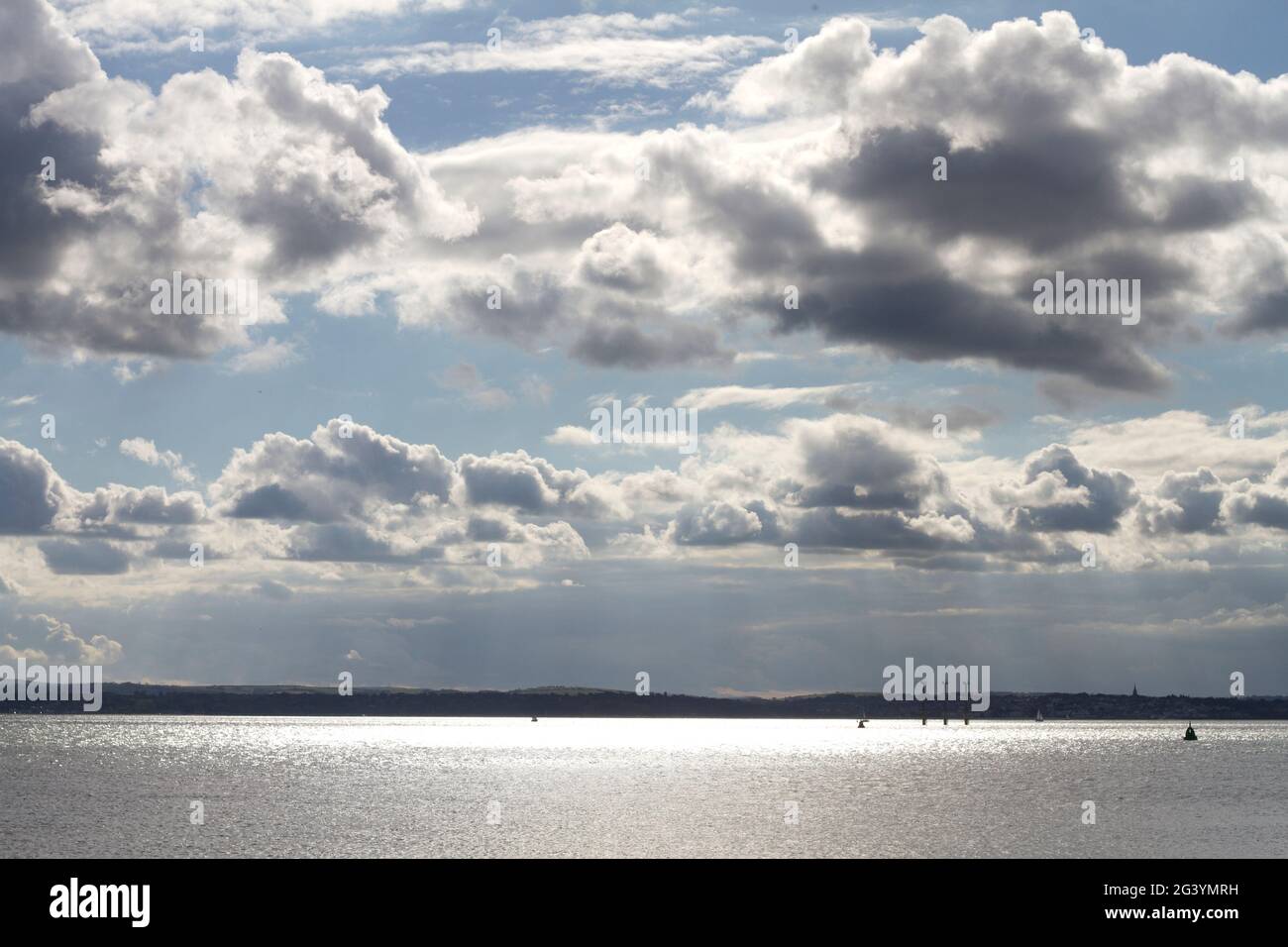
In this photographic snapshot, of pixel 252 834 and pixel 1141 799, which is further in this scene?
pixel 1141 799

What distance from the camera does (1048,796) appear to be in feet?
547
